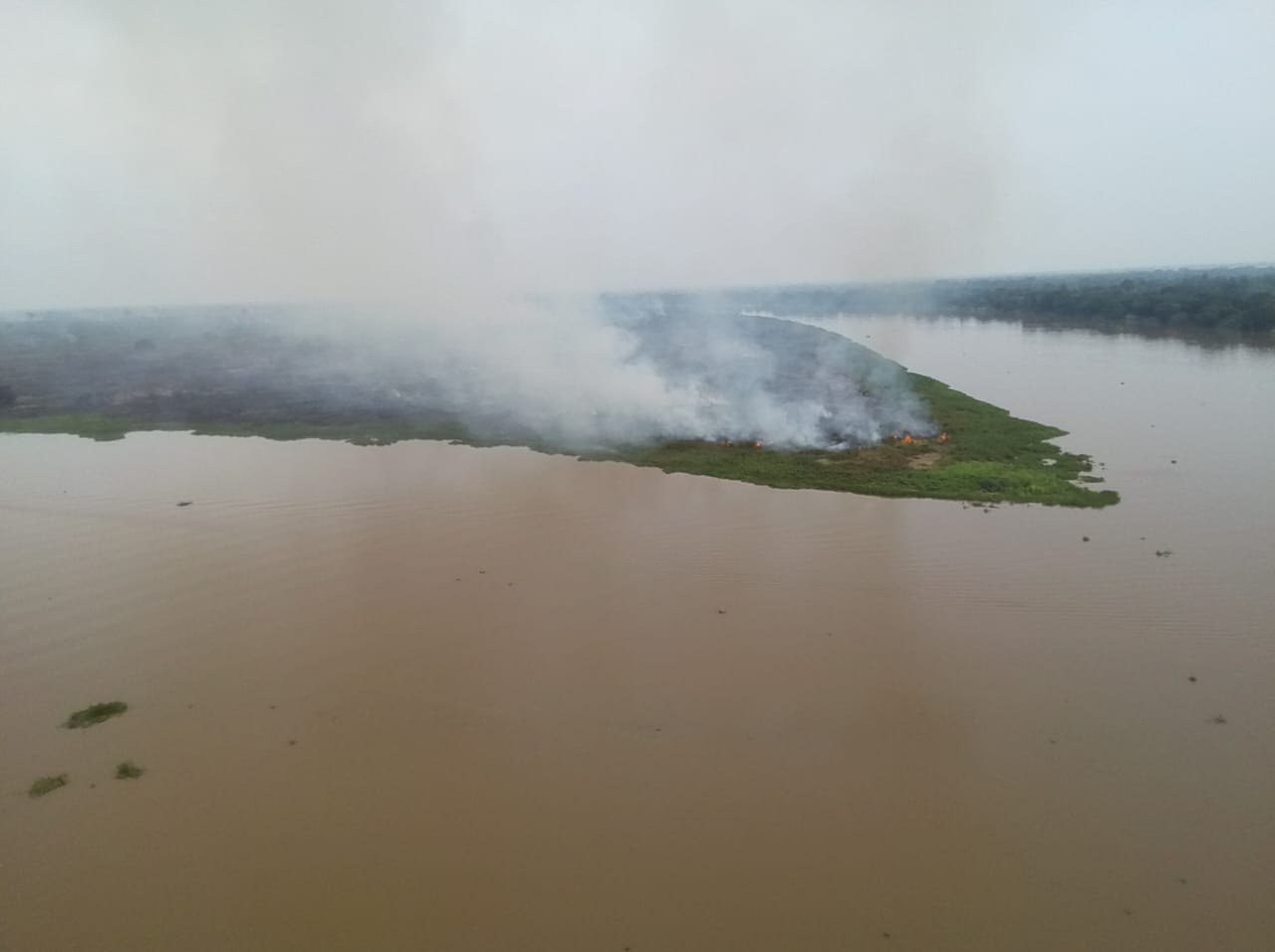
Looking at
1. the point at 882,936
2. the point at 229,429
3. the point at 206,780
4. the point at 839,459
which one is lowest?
the point at 882,936

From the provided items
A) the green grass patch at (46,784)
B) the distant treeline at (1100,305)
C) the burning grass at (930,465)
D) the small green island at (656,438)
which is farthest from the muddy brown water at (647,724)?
the distant treeline at (1100,305)

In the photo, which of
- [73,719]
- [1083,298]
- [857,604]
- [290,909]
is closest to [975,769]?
[857,604]

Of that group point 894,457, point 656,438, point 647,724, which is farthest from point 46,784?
point 894,457

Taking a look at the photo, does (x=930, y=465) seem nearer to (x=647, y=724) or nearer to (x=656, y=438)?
(x=656, y=438)

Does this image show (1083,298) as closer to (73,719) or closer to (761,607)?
(761,607)

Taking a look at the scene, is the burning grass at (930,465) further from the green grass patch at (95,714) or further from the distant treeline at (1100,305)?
the distant treeline at (1100,305)

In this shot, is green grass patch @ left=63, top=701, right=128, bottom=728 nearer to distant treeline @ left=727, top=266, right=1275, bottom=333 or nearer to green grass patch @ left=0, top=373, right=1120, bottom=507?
green grass patch @ left=0, top=373, right=1120, bottom=507

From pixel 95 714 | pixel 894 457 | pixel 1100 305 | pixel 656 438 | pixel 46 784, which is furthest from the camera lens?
pixel 1100 305
